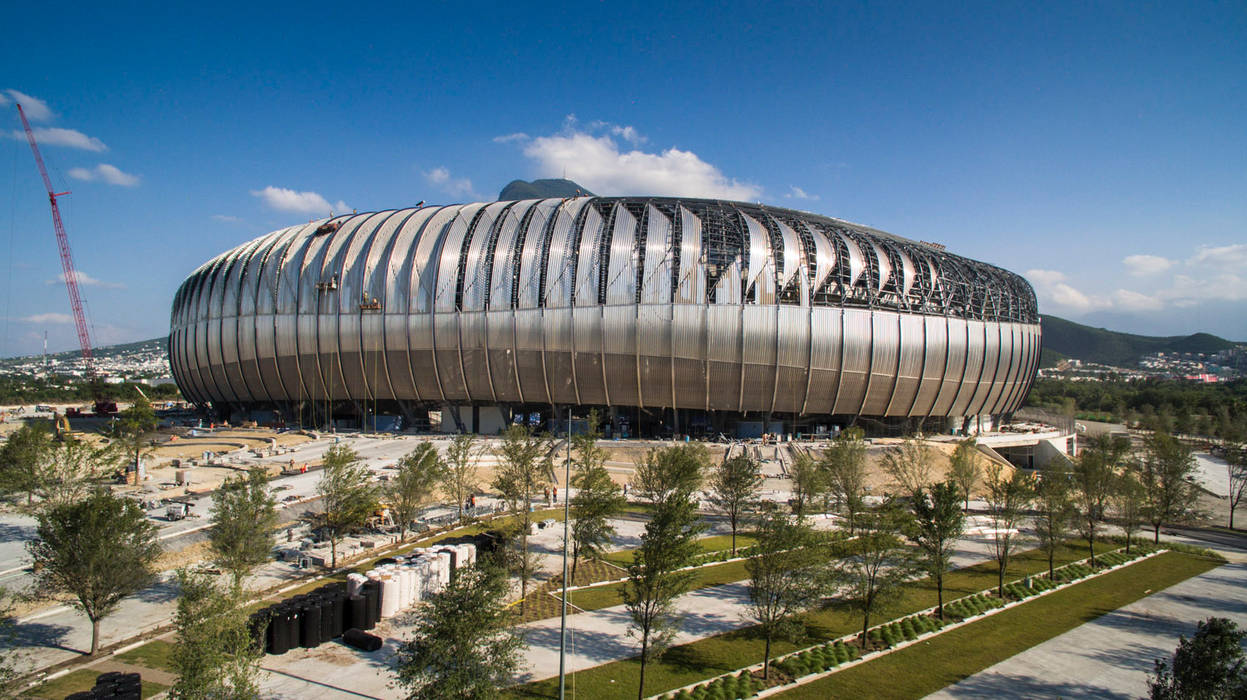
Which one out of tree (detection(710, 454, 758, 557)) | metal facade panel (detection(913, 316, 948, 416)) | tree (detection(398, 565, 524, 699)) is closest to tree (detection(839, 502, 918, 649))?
tree (detection(710, 454, 758, 557))

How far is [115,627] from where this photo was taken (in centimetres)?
2353

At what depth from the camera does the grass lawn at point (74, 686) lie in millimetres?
18531

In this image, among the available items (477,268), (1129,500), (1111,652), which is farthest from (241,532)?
(1129,500)

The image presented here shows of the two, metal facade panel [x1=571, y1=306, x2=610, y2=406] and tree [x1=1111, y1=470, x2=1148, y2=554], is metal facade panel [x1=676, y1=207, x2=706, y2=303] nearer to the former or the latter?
metal facade panel [x1=571, y1=306, x2=610, y2=406]

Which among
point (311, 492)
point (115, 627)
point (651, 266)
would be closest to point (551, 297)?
point (651, 266)

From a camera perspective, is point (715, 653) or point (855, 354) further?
point (855, 354)

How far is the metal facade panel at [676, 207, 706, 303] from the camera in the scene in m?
63.5

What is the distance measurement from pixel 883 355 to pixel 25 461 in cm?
6884

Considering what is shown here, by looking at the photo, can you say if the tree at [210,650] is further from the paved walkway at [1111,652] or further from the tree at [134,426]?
the tree at [134,426]

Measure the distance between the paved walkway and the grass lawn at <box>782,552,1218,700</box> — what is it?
1.65ft

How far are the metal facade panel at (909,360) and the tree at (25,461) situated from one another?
70208 millimetres

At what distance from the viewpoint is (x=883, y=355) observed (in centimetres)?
6662

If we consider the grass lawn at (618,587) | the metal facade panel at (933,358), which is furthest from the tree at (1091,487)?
the metal facade panel at (933,358)

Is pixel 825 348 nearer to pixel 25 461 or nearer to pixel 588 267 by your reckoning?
pixel 588 267
